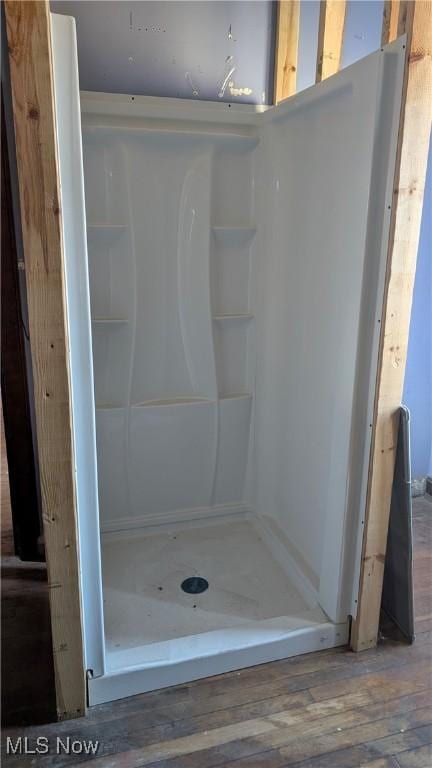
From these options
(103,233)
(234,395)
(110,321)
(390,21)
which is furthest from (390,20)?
(234,395)

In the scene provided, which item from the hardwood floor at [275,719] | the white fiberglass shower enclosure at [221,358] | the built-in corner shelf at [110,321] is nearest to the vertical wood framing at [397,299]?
the white fiberglass shower enclosure at [221,358]

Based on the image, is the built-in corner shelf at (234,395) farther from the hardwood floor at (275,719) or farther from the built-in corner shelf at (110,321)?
the hardwood floor at (275,719)

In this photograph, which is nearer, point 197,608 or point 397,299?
point 397,299

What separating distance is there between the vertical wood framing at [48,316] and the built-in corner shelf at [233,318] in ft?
3.80

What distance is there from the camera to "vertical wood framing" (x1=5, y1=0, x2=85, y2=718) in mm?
1198

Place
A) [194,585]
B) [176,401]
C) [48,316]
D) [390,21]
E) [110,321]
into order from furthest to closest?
[176,401], [110,321], [194,585], [390,21], [48,316]

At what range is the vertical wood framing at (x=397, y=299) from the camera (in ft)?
4.60

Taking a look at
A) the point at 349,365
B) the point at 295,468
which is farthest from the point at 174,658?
the point at 349,365

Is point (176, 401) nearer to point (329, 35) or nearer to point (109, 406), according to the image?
point (109, 406)

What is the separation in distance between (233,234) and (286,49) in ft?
2.44

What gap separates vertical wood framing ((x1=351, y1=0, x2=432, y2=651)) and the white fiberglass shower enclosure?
1.5 inches

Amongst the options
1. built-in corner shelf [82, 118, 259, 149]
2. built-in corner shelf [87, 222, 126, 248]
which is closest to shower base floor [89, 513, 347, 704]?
built-in corner shelf [87, 222, 126, 248]

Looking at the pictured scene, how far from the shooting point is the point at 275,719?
1603 millimetres

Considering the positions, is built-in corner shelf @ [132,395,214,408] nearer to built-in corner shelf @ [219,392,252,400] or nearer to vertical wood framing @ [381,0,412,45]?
built-in corner shelf @ [219,392,252,400]
